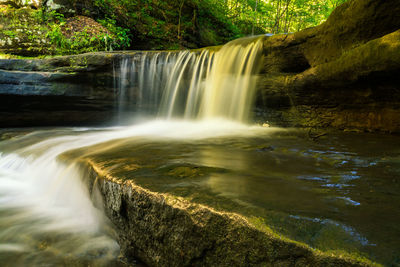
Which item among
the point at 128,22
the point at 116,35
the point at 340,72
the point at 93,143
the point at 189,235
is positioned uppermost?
the point at 128,22

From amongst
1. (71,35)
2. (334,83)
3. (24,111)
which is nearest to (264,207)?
(334,83)

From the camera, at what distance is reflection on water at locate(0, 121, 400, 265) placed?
114cm

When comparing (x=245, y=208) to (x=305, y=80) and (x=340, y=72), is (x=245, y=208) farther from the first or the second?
(x=305, y=80)

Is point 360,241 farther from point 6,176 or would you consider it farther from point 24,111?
point 24,111

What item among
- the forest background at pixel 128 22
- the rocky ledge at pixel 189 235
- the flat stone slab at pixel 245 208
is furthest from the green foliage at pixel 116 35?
the rocky ledge at pixel 189 235

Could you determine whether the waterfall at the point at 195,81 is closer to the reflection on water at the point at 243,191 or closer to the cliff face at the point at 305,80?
the cliff face at the point at 305,80

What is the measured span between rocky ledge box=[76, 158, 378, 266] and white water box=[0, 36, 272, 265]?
0.43m

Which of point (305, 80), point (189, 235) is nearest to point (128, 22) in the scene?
point (305, 80)

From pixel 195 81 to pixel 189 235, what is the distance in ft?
20.2

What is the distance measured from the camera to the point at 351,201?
56.1 inches

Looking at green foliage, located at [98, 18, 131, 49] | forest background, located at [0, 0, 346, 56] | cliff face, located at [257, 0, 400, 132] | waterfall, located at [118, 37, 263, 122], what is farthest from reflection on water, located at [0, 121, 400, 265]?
green foliage, located at [98, 18, 131, 49]

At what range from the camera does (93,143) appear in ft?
14.3

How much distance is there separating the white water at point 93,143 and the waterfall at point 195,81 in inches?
1.0

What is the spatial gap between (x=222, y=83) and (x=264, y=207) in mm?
5509
